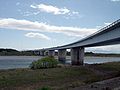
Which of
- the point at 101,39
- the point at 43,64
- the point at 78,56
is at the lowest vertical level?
the point at 43,64

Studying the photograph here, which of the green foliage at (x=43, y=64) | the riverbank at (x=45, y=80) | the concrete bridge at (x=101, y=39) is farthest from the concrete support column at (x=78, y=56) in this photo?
the riverbank at (x=45, y=80)

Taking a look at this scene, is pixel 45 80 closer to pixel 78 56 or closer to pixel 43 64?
pixel 43 64

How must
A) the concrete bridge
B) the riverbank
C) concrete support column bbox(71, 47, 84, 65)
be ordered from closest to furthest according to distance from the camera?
the riverbank, the concrete bridge, concrete support column bbox(71, 47, 84, 65)

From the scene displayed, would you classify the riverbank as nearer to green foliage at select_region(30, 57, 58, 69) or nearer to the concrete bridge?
the concrete bridge

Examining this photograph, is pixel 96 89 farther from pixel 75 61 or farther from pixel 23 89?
pixel 75 61

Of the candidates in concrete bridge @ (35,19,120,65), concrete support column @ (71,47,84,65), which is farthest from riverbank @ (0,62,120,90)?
concrete support column @ (71,47,84,65)

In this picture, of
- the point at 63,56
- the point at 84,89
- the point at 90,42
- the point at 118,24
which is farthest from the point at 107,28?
the point at 63,56

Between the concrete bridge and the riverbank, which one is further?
the concrete bridge

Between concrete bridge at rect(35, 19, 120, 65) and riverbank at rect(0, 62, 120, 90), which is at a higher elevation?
concrete bridge at rect(35, 19, 120, 65)

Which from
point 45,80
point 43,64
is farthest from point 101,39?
point 45,80

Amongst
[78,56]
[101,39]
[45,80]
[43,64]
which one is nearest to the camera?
[45,80]

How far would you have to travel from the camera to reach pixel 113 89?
24.4 meters

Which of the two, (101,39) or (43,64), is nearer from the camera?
(101,39)

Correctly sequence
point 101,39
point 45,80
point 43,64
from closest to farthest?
point 45,80 < point 101,39 < point 43,64
